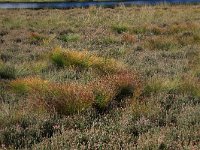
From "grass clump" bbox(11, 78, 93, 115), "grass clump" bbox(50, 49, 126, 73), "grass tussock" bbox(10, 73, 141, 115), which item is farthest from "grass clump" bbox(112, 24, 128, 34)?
"grass clump" bbox(11, 78, 93, 115)

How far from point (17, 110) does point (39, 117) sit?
22.2 inches

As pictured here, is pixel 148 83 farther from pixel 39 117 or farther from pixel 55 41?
pixel 55 41

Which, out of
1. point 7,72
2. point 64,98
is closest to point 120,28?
point 7,72

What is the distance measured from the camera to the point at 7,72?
451 inches

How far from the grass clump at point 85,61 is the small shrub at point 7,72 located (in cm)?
145

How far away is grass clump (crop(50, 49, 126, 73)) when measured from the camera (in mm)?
11067

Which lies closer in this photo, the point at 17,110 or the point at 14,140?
the point at 14,140

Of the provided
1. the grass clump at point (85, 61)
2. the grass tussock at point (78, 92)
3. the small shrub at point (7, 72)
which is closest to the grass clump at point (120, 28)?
the grass clump at point (85, 61)

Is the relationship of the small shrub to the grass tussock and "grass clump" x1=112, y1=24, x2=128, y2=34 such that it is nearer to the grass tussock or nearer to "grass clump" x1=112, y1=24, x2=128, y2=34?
the grass tussock

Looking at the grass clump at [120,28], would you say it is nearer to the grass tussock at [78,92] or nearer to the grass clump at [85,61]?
the grass clump at [85,61]

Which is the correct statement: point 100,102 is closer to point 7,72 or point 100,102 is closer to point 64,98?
point 64,98

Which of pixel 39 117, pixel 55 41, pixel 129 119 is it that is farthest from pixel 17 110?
pixel 55 41

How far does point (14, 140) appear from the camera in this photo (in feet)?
20.8

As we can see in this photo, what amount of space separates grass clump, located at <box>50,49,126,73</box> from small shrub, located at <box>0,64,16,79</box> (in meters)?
1.45
